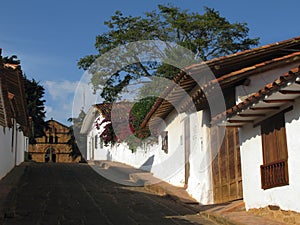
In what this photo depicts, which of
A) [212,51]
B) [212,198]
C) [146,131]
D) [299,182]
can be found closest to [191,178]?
[212,198]

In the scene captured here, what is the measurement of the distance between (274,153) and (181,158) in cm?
737

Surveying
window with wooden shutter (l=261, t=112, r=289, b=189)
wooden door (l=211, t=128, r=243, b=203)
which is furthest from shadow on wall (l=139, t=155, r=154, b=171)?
window with wooden shutter (l=261, t=112, r=289, b=189)

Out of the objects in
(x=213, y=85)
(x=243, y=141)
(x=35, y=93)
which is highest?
(x=35, y=93)

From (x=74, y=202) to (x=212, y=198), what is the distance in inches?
141

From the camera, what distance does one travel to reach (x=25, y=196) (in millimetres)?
12648

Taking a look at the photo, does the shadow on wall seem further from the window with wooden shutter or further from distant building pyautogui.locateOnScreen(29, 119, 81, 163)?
distant building pyautogui.locateOnScreen(29, 119, 81, 163)

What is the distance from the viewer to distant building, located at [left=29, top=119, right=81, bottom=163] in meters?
56.1

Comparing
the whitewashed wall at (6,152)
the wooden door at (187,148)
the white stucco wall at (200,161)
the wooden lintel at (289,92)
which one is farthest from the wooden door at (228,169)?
the whitewashed wall at (6,152)

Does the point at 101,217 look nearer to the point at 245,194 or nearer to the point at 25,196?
the point at 245,194

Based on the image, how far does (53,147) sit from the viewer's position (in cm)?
5647

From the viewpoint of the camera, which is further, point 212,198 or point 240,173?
point 212,198

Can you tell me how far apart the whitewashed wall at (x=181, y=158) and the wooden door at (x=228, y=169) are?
0.33m

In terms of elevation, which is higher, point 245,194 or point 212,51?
point 212,51

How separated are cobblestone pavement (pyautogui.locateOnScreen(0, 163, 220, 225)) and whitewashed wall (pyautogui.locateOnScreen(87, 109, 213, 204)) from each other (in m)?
0.93
